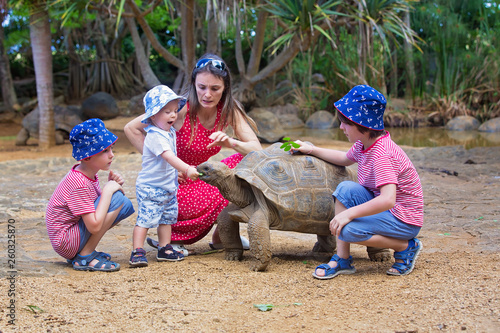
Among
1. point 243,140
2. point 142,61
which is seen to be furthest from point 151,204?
point 142,61

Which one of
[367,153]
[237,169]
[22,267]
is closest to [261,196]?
[237,169]

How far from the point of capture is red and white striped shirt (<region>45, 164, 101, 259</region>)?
9.75 ft

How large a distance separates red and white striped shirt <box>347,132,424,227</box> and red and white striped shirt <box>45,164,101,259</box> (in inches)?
66.1

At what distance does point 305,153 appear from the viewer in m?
3.53

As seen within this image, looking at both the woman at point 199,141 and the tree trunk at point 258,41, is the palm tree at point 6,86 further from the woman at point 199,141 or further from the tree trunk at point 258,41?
the woman at point 199,141

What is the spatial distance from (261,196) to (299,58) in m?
14.9

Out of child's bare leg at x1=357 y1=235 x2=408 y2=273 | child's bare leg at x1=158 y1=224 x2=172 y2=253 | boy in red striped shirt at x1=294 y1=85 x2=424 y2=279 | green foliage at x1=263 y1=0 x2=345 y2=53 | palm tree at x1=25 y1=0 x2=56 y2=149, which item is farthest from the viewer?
palm tree at x1=25 y1=0 x2=56 y2=149

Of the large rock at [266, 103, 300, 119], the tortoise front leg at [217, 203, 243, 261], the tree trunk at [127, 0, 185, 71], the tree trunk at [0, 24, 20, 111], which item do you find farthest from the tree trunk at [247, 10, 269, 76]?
the tree trunk at [0, 24, 20, 111]

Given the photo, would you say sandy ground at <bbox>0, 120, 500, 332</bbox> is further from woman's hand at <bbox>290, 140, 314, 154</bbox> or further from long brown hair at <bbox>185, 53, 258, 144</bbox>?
long brown hair at <bbox>185, 53, 258, 144</bbox>

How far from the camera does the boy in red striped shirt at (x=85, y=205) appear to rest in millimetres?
2984

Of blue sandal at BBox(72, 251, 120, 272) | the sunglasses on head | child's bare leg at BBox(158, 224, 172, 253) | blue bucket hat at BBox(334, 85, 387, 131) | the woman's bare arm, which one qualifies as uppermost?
the sunglasses on head

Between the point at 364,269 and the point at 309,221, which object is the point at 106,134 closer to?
the point at 309,221

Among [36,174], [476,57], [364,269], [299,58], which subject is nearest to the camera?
[364,269]

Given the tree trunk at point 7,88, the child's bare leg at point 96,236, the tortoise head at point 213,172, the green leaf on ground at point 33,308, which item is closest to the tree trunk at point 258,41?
the tortoise head at point 213,172
